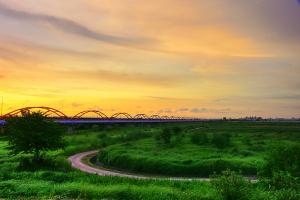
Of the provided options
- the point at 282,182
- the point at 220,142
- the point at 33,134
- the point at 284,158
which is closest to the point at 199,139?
the point at 220,142

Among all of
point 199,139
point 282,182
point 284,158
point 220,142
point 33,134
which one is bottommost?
point 282,182

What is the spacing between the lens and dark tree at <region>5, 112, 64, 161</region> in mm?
63938

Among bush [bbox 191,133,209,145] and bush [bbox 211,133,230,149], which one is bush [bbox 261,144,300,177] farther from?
bush [bbox 191,133,209,145]

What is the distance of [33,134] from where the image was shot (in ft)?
210

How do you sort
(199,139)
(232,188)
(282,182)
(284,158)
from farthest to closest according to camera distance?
(199,139) → (284,158) → (282,182) → (232,188)

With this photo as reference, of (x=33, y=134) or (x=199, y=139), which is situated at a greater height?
→ (x=33, y=134)

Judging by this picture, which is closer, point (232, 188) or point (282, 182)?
point (232, 188)

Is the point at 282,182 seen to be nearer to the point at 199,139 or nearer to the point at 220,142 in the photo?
the point at 220,142

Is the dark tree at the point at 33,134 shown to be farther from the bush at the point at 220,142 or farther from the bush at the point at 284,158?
the bush at the point at 220,142

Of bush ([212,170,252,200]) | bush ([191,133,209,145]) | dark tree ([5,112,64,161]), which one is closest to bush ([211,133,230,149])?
bush ([191,133,209,145])

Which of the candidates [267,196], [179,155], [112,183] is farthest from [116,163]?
[267,196]

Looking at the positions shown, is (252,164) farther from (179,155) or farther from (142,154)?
(142,154)

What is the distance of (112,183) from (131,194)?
710 cm

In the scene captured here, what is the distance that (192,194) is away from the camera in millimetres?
37188
